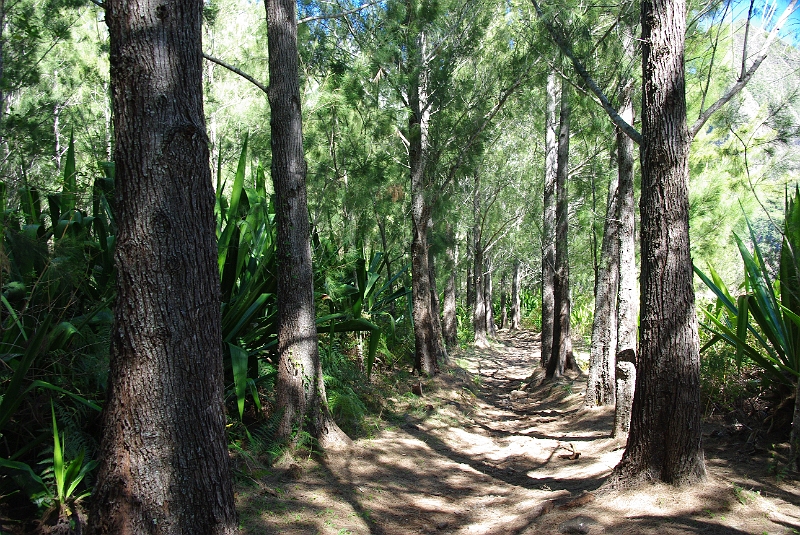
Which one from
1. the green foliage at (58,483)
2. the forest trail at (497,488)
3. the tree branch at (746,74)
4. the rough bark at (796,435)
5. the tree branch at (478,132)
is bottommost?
the forest trail at (497,488)

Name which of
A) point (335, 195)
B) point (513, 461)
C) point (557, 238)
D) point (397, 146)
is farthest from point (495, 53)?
point (513, 461)

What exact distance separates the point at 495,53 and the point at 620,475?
36.4 ft

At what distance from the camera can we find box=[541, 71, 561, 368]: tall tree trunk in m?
13.7

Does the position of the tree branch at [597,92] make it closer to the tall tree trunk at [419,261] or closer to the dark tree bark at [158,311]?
the dark tree bark at [158,311]

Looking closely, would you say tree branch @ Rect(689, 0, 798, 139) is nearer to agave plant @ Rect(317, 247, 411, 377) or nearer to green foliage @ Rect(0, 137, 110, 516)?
agave plant @ Rect(317, 247, 411, 377)

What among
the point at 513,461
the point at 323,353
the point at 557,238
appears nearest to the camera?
the point at 513,461

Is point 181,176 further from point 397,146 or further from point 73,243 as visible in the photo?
point 397,146

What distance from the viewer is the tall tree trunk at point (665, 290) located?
13.3ft

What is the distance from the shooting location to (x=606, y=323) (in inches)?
338

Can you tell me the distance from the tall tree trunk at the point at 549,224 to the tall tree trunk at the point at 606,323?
167 inches

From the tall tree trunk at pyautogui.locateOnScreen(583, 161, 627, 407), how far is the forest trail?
0.38 m

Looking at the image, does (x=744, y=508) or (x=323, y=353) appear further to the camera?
(x=323, y=353)

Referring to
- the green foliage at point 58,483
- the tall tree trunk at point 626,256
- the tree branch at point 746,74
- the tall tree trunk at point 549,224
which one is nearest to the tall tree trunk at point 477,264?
the tall tree trunk at point 549,224

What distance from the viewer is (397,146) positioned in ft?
42.7
